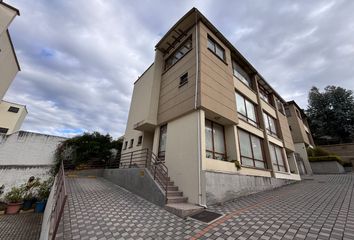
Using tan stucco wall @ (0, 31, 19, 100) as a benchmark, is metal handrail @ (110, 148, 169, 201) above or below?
below

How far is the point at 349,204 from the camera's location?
5594mm

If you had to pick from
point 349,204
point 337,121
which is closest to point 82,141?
point 349,204

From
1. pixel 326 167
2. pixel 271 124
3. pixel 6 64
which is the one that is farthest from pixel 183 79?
pixel 326 167

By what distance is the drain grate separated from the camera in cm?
477

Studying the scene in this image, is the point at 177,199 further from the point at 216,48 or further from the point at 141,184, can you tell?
the point at 216,48

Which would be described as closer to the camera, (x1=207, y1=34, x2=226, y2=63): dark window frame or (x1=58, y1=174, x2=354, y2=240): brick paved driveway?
(x1=58, y1=174, x2=354, y2=240): brick paved driveway

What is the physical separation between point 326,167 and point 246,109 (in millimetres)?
16707

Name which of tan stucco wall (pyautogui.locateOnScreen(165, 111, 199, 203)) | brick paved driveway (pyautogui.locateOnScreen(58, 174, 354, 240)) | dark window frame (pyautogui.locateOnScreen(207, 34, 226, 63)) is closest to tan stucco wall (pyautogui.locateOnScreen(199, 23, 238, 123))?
dark window frame (pyautogui.locateOnScreen(207, 34, 226, 63))

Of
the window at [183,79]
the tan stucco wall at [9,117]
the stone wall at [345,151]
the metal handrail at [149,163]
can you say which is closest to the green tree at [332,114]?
the stone wall at [345,151]

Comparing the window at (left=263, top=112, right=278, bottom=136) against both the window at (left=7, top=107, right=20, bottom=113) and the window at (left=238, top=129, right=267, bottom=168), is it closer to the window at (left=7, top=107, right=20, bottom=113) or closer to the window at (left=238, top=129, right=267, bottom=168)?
the window at (left=238, top=129, right=267, bottom=168)

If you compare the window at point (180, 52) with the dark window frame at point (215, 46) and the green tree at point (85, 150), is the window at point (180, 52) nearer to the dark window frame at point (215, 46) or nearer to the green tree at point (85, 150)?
the dark window frame at point (215, 46)

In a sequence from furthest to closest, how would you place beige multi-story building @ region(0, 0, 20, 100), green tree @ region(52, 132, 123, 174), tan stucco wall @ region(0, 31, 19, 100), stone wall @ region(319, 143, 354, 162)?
stone wall @ region(319, 143, 354, 162) → green tree @ region(52, 132, 123, 174) → tan stucco wall @ region(0, 31, 19, 100) → beige multi-story building @ region(0, 0, 20, 100)

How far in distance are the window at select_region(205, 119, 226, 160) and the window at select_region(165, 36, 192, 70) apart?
16.3ft

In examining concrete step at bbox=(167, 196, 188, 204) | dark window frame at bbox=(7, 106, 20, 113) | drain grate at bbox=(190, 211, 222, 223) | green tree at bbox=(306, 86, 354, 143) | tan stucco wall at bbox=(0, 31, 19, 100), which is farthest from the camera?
green tree at bbox=(306, 86, 354, 143)
